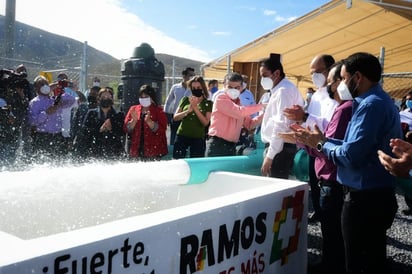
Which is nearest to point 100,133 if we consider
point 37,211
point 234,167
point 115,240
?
point 234,167

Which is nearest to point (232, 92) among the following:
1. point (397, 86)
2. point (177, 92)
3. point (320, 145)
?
point (320, 145)

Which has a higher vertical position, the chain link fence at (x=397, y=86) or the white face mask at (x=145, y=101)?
the chain link fence at (x=397, y=86)

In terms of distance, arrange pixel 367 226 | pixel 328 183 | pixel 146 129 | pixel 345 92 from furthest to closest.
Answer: pixel 146 129 < pixel 328 183 < pixel 345 92 < pixel 367 226

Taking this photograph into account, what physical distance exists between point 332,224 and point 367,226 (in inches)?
30.8

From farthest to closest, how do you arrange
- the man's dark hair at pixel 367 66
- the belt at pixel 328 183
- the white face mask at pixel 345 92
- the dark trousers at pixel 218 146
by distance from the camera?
the dark trousers at pixel 218 146 < the belt at pixel 328 183 < the white face mask at pixel 345 92 < the man's dark hair at pixel 367 66

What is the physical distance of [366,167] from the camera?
2.23 metres

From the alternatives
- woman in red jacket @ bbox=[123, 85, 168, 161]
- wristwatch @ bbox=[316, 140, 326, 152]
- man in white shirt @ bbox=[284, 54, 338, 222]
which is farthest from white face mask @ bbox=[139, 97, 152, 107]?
wristwatch @ bbox=[316, 140, 326, 152]

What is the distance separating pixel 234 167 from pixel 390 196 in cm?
143

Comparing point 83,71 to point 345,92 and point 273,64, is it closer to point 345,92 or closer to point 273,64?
point 273,64

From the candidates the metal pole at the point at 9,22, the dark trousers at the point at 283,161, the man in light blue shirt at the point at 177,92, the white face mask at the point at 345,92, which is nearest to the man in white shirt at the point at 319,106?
the dark trousers at the point at 283,161

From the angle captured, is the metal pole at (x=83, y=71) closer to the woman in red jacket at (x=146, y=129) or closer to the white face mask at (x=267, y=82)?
the woman in red jacket at (x=146, y=129)

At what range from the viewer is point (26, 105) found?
5.27 m

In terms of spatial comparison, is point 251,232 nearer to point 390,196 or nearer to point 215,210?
point 215,210

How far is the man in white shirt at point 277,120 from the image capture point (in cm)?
332
